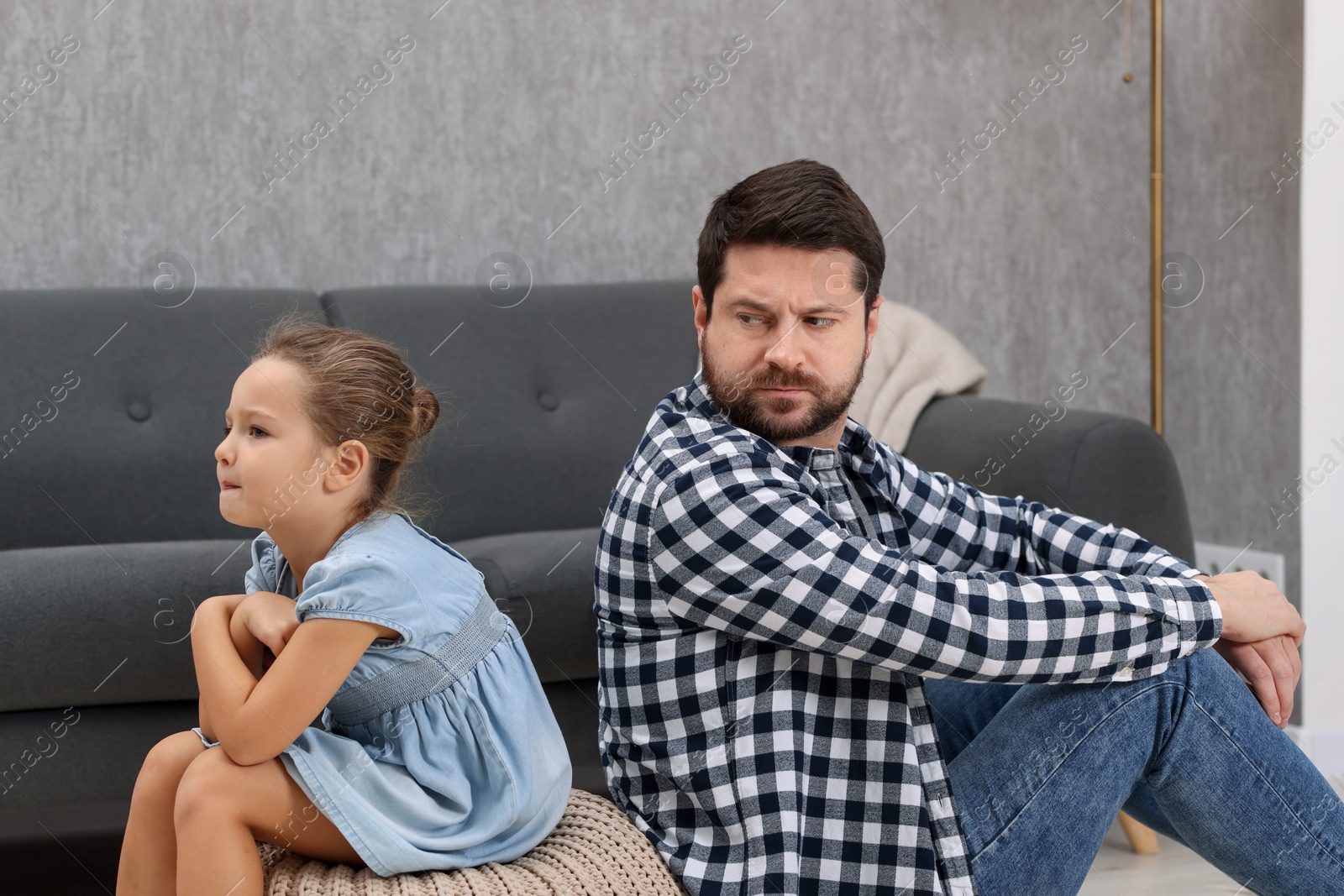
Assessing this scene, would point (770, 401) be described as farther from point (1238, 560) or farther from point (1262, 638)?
point (1238, 560)

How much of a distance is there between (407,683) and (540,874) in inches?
7.2

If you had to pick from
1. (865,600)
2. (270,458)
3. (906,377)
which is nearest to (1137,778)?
(865,600)

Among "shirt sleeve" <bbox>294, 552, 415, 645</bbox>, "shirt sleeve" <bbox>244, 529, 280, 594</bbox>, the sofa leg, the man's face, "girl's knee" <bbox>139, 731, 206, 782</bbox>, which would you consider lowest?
the sofa leg

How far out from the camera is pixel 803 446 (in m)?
1.06

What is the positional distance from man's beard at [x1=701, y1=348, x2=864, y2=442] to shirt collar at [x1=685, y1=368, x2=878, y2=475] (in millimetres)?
11

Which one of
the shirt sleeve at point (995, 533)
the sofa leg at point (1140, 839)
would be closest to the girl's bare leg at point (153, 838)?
the shirt sleeve at point (995, 533)

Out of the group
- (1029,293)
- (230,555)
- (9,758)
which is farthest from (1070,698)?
(1029,293)

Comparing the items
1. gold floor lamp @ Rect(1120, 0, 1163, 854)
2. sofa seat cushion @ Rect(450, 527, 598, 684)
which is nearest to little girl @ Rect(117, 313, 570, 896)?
sofa seat cushion @ Rect(450, 527, 598, 684)

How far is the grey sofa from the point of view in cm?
146

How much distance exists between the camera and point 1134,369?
2.90m

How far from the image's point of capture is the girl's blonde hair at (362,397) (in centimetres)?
100

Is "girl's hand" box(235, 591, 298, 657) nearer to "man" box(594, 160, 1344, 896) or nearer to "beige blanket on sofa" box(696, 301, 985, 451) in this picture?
"man" box(594, 160, 1344, 896)

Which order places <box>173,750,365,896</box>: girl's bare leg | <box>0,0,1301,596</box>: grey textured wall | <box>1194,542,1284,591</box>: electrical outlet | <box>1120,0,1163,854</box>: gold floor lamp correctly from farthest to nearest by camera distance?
<box>1120,0,1163,854</box>: gold floor lamp < <box>1194,542,1284,591</box>: electrical outlet < <box>0,0,1301,596</box>: grey textured wall < <box>173,750,365,896</box>: girl's bare leg

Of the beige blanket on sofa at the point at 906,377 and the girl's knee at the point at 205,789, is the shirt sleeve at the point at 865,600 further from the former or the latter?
the beige blanket on sofa at the point at 906,377
